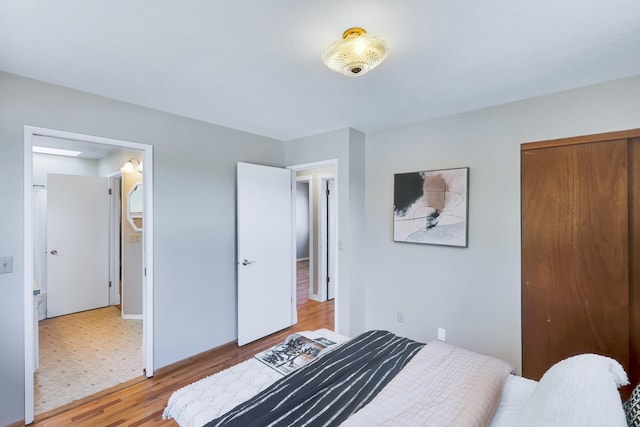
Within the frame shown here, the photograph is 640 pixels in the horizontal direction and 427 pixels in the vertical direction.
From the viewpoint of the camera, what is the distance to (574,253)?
7.11 feet

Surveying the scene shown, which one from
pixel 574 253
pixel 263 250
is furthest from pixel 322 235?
pixel 574 253

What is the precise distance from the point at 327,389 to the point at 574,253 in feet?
6.83

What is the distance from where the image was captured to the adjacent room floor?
234 cm

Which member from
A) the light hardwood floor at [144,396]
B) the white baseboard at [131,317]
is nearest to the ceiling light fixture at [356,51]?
the light hardwood floor at [144,396]

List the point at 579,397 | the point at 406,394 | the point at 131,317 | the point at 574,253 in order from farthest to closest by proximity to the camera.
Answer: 1. the point at 131,317
2. the point at 574,253
3. the point at 406,394
4. the point at 579,397

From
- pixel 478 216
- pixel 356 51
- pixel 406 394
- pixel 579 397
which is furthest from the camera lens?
pixel 478 216

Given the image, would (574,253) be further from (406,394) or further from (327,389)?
(327,389)

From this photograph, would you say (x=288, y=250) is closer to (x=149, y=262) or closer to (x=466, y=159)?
(x=149, y=262)

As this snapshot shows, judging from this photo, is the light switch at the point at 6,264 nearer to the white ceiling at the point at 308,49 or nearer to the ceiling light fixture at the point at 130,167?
the white ceiling at the point at 308,49

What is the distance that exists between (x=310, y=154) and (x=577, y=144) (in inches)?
94.0

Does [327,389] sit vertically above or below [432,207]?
below

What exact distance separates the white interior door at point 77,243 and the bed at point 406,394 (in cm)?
366

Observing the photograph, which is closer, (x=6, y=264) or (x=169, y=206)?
(x=6, y=264)

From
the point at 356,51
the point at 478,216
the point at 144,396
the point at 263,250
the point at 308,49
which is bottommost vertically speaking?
the point at 144,396
